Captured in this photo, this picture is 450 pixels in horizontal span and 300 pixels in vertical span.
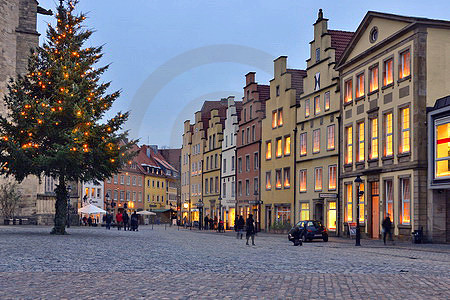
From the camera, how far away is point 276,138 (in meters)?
55.9

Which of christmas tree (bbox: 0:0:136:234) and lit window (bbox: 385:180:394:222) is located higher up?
christmas tree (bbox: 0:0:136:234)

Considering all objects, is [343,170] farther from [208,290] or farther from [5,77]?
[208,290]

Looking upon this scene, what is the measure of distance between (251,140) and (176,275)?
50.1 m

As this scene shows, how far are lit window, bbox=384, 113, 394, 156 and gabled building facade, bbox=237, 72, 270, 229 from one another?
77.6 ft

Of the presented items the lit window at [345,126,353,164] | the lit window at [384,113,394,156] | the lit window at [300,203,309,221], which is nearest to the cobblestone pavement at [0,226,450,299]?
the lit window at [384,113,394,156]

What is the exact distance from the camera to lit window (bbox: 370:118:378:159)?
125ft

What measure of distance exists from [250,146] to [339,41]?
62.5ft

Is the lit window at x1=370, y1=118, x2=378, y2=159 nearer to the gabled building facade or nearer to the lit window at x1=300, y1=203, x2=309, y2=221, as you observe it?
the lit window at x1=300, y1=203, x2=309, y2=221

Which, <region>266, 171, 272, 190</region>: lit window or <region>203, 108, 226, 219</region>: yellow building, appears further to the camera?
<region>203, 108, 226, 219</region>: yellow building

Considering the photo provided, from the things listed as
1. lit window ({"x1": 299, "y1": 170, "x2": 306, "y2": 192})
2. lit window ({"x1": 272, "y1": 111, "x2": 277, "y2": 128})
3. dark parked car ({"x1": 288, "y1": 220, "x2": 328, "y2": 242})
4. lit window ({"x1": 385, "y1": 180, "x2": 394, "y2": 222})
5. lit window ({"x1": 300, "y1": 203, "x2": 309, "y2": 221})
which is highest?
lit window ({"x1": 272, "y1": 111, "x2": 277, "y2": 128})

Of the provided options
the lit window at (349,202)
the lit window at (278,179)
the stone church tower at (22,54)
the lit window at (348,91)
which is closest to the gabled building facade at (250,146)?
the lit window at (278,179)

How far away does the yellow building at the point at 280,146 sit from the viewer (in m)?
52.6

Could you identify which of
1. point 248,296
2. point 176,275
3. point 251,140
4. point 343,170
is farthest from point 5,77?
point 248,296

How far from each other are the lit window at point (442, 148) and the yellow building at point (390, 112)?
3.92 feet
